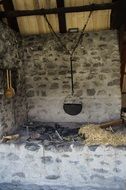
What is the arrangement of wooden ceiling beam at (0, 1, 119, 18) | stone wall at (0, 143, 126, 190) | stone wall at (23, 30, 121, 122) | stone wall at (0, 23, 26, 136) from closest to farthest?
stone wall at (0, 143, 126, 190) → wooden ceiling beam at (0, 1, 119, 18) → stone wall at (0, 23, 26, 136) → stone wall at (23, 30, 121, 122)

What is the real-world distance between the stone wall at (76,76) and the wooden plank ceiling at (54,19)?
0.22 m

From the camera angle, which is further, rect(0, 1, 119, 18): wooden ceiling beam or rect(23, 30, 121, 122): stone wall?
rect(23, 30, 121, 122): stone wall

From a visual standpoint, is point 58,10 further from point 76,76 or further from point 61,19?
point 76,76

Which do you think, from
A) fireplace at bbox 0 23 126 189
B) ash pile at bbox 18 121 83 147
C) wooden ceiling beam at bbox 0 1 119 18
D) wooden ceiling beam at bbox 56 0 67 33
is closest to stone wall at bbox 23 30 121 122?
fireplace at bbox 0 23 126 189

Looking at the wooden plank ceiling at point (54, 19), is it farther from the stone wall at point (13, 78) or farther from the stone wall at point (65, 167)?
the stone wall at point (65, 167)

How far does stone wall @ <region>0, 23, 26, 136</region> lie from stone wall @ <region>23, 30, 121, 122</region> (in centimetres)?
25

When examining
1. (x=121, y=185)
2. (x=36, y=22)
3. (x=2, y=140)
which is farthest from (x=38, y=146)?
(x=36, y=22)

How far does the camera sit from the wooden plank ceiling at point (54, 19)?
4.59 metres

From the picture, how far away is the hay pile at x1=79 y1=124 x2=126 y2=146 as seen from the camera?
437 cm

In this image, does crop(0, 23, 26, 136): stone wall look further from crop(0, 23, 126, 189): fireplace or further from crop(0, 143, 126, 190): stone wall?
crop(0, 143, 126, 190): stone wall

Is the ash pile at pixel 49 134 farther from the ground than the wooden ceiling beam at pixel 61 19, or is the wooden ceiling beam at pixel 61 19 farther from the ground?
the wooden ceiling beam at pixel 61 19

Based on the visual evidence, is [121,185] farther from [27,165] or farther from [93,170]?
[27,165]

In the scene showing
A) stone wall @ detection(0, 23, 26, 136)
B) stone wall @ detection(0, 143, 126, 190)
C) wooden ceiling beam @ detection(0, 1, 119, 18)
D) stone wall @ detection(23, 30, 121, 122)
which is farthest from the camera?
stone wall @ detection(23, 30, 121, 122)

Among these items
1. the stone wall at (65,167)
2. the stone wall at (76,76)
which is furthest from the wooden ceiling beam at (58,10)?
the stone wall at (65,167)
